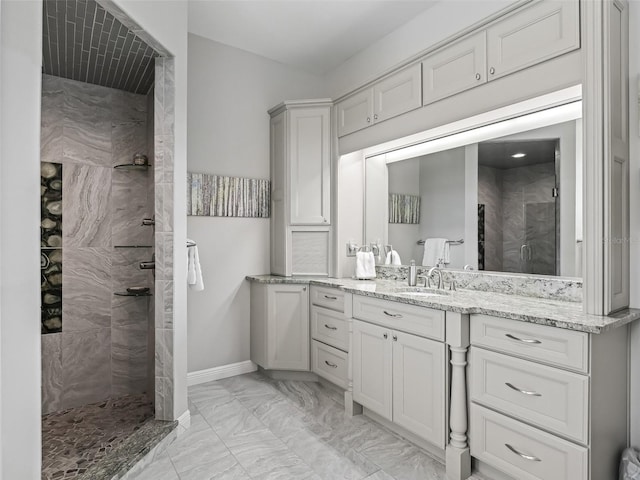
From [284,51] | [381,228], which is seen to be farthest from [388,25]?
[381,228]

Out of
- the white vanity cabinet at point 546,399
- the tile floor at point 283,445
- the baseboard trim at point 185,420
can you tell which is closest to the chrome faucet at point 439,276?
the white vanity cabinet at point 546,399

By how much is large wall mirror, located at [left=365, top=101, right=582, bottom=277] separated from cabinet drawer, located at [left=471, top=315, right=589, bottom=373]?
2.23 feet

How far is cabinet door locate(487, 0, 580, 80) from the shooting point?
1875mm

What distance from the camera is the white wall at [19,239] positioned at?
3.87 feet

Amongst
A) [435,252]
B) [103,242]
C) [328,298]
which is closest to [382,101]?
[435,252]

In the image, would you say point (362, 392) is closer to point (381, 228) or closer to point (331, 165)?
point (381, 228)

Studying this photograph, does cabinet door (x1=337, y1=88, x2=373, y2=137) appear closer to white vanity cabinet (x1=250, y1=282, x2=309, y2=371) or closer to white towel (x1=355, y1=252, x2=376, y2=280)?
white towel (x1=355, y1=252, x2=376, y2=280)

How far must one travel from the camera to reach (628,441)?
1797 millimetres

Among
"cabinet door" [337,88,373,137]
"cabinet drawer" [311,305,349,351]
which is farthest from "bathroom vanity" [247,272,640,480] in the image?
"cabinet door" [337,88,373,137]

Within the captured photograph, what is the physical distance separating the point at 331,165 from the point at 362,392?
194cm

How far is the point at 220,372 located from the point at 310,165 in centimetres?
202

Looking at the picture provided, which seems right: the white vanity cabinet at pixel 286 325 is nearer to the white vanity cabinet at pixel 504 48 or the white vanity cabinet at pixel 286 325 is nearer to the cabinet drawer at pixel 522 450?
the cabinet drawer at pixel 522 450

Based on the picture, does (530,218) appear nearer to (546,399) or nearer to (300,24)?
(546,399)

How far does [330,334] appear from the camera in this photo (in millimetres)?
3041
